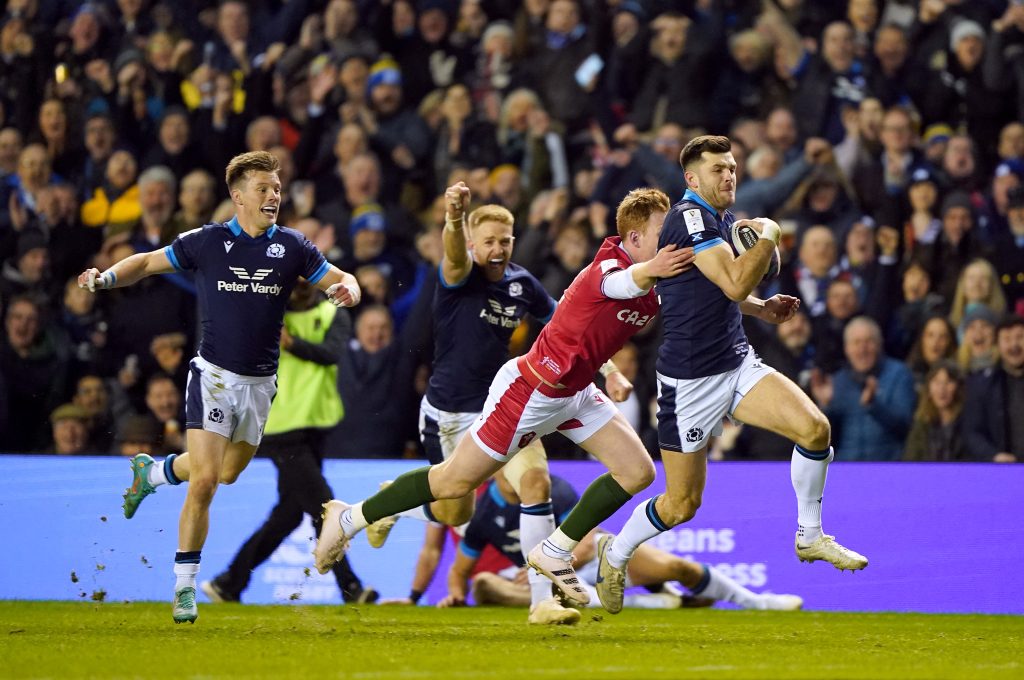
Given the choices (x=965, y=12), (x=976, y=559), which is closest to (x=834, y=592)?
(x=976, y=559)

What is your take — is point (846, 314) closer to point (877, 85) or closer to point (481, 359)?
point (877, 85)

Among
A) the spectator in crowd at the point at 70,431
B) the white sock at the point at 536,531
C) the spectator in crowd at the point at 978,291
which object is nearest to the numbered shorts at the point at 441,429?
the white sock at the point at 536,531

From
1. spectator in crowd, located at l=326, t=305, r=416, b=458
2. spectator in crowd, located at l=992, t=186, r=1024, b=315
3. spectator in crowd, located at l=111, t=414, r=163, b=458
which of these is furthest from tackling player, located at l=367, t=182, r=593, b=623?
spectator in crowd, located at l=992, t=186, r=1024, b=315

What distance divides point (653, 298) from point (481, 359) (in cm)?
175

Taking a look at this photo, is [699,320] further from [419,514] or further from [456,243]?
[419,514]

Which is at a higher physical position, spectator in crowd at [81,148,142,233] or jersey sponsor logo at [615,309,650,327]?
spectator in crowd at [81,148,142,233]

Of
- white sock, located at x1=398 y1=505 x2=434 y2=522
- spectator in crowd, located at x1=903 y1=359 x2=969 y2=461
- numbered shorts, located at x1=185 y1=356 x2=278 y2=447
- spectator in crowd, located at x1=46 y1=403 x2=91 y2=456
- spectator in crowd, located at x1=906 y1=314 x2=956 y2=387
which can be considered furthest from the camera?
spectator in crowd, located at x1=46 y1=403 x2=91 y2=456

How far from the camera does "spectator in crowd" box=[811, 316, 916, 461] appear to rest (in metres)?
11.0

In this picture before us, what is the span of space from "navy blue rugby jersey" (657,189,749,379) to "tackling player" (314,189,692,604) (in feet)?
0.69

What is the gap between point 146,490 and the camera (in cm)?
882

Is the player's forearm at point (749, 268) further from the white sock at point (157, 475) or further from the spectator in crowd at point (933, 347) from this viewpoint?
the spectator in crowd at point (933, 347)

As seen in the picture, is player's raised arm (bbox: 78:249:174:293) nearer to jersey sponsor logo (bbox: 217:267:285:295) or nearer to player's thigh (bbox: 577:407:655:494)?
jersey sponsor logo (bbox: 217:267:285:295)

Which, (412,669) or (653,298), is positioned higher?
(653,298)

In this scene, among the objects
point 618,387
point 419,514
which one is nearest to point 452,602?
point 419,514
